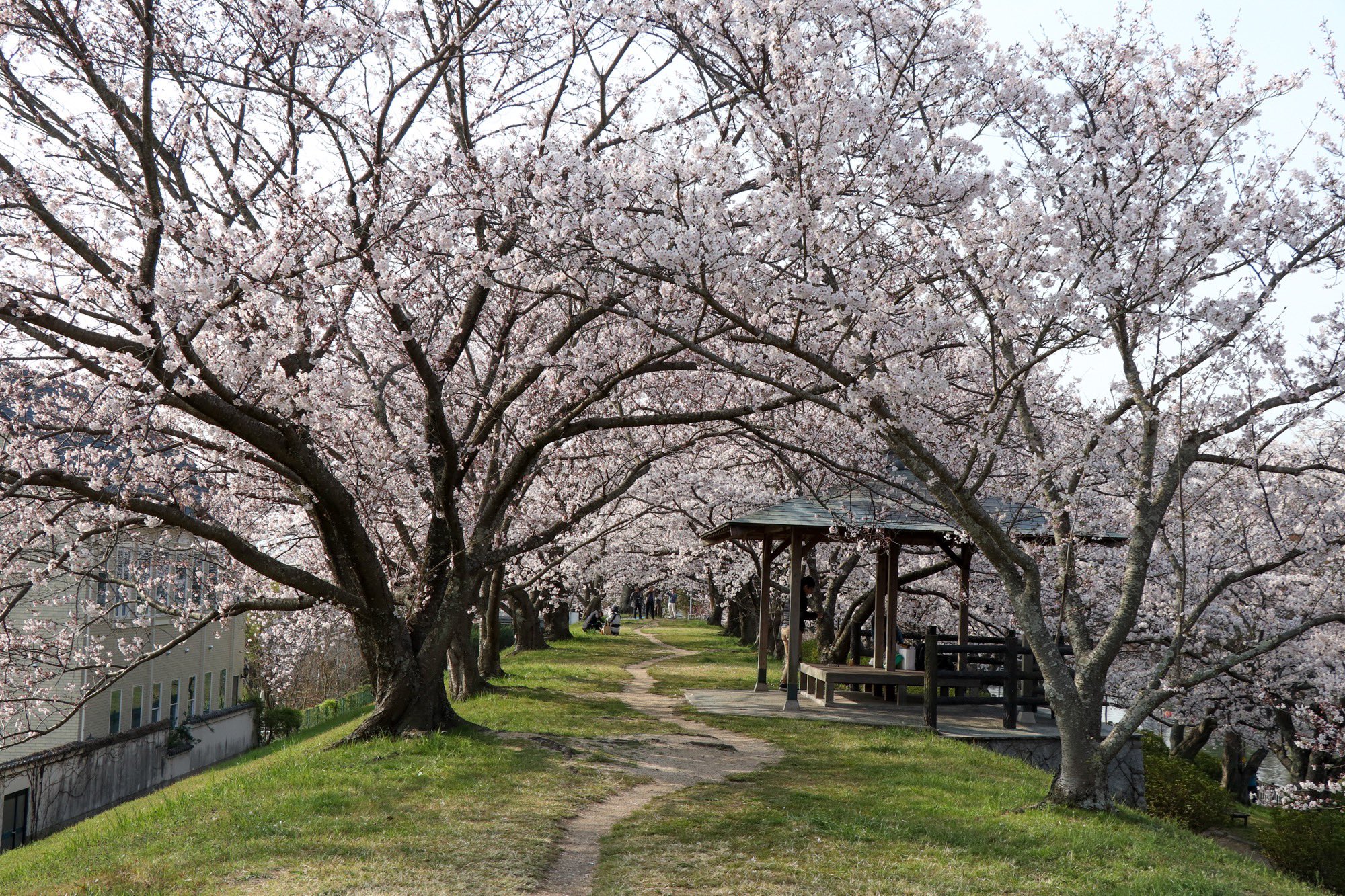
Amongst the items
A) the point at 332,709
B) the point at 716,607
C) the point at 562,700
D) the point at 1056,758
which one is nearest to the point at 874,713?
the point at 1056,758

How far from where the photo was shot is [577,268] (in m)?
7.79

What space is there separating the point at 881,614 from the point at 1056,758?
3.82 m

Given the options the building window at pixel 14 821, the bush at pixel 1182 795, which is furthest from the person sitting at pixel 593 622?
the bush at pixel 1182 795

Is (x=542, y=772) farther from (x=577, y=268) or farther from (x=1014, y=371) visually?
(x=1014, y=371)

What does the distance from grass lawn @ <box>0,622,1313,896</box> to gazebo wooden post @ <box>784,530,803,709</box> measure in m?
3.48

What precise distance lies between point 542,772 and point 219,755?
2339 centimetres

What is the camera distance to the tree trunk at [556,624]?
36.9 meters

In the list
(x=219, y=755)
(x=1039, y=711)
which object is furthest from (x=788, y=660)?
(x=219, y=755)

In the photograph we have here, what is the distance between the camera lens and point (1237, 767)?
22.1 metres

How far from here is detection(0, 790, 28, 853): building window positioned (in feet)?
59.8

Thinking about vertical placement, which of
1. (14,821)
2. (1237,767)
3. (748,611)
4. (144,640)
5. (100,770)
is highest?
(748,611)

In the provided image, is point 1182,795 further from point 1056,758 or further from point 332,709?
point 332,709

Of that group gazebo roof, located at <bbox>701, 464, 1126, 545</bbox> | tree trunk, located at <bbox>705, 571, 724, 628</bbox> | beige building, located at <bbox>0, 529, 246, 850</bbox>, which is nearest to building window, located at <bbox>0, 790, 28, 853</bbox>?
beige building, located at <bbox>0, 529, 246, 850</bbox>

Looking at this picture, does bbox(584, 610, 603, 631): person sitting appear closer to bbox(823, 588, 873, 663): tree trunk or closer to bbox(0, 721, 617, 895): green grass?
bbox(823, 588, 873, 663): tree trunk
